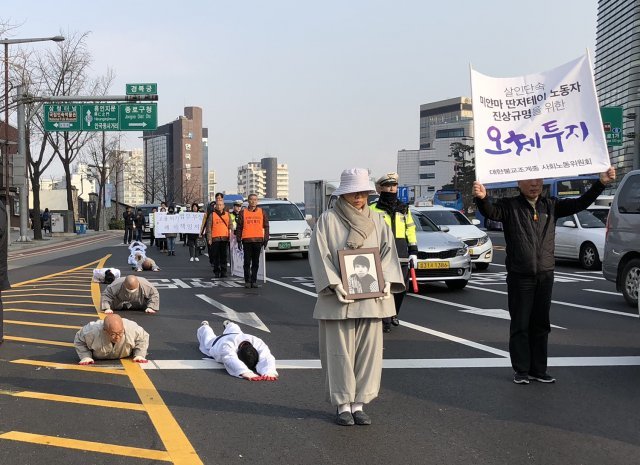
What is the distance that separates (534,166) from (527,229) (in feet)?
1.78

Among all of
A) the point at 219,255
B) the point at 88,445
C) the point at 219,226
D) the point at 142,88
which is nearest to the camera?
the point at 88,445

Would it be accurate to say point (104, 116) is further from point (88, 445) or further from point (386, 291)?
point (386, 291)

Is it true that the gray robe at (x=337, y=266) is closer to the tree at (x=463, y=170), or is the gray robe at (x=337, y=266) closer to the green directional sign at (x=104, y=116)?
the green directional sign at (x=104, y=116)

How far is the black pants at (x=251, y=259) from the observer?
42.0 ft

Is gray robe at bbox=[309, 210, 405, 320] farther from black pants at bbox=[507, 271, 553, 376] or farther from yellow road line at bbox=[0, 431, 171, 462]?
black pants at bbox=[507, 271, 553, 376]

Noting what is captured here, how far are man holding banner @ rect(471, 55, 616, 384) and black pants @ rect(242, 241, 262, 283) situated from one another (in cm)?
751

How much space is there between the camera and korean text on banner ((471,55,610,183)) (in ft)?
18.7

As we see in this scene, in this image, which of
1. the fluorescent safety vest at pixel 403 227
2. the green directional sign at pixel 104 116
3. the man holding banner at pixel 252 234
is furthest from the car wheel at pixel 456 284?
the green directional sign at pixel 104 116

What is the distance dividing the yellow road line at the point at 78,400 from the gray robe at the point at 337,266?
1.68 meters

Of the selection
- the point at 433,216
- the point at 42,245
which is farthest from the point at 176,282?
the point at 42,245

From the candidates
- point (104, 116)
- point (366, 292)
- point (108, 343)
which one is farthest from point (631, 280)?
point (104, 116)

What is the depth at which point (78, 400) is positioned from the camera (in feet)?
17.3

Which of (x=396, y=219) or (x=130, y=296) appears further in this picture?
(x=130, y=296)

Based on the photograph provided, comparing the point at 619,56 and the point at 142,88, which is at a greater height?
the point at 619,56
